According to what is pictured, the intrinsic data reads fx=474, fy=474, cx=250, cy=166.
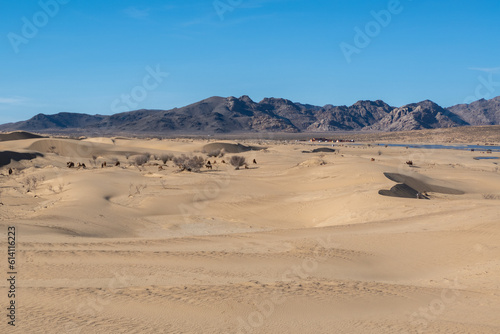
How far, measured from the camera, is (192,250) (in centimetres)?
1083

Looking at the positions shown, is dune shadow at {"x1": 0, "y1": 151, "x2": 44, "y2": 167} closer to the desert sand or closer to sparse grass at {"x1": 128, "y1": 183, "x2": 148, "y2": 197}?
the desert sand

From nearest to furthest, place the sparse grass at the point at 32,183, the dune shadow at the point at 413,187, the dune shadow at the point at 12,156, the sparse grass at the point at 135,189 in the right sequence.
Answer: the sparse grass at the point at 135,189, the dune shadow at the point at 413,187, the sparse grass at the point at 32,183, the dune shadow at the point at 12,156

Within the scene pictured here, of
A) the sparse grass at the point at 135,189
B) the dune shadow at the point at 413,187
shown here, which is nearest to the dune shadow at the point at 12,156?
the sparse grass at the point at 135,189

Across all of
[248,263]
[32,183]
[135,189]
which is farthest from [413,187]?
[32,183]

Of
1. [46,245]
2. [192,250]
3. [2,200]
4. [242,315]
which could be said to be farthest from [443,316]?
→ [2,200]

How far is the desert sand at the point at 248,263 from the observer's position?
6625 mm

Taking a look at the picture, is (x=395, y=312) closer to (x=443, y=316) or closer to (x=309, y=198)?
(x=443, y=316)

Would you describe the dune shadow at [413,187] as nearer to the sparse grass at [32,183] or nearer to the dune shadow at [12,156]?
the sparse grass at [32,183]

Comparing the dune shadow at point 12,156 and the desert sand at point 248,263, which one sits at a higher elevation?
the dune shadow at point 12,156

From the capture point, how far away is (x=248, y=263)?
32.2 feet

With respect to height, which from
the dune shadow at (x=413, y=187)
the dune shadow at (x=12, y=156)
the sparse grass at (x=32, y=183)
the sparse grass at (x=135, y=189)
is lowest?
the dune shadow at (x=413, y=187)

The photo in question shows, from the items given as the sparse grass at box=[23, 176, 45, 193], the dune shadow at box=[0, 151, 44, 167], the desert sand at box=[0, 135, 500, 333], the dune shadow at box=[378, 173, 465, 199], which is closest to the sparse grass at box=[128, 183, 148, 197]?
the desert sand at box=[0, 135, 500, 333]

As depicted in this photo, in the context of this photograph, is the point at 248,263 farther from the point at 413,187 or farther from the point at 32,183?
the point at 32,183

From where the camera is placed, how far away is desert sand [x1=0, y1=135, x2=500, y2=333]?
21.7 feet
